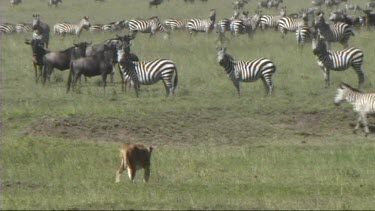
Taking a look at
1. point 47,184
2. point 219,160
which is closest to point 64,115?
point 219,160

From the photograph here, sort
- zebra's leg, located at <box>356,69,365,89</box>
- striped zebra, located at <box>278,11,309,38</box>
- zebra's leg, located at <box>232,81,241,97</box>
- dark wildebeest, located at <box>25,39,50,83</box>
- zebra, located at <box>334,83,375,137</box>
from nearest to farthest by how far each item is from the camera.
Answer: zebra, located at <box>334,83,375,137</box>, zebra's leg, located at <box>232,81,241,97</box>, zebra's leg, located at <box>356,69,365,89</box>, dark wildebeest, located at <box>25,39,50,83</box>, striped zebra, located at <box>278,11,309,38</box>

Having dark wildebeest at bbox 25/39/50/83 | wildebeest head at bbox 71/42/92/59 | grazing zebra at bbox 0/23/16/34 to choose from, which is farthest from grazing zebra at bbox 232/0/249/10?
dark wildebeest at bbox 25/39/50/83

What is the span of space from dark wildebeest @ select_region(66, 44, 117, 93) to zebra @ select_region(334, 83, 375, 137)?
750cm

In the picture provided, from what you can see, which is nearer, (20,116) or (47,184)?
(47,184)

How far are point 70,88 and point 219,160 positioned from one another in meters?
10.8

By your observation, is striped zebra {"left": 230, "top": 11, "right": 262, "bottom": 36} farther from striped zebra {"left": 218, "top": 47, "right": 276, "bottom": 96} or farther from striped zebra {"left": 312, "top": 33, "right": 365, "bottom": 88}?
striped zebra {"left": 218, "top": 47, "right": 276, "bottom": 96}

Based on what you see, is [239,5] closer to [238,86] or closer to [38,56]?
[38,56]

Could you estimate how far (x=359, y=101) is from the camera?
2220 centimetres

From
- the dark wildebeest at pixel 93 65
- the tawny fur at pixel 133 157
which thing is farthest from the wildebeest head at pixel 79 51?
the tawny fur at pixel 133 157

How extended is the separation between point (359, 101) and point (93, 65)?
8842mm

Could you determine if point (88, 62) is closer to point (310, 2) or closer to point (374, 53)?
point (374, 53)

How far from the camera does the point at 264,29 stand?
47188 millimetres

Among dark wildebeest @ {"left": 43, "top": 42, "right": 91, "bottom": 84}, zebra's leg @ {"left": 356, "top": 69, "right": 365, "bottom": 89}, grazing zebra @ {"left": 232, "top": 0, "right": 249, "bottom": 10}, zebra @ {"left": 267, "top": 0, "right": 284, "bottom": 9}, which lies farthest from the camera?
zebra @ {"left": 267, "top": 0, "right": 284, "bottom": 9}

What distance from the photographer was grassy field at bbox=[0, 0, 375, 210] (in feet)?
45.0
